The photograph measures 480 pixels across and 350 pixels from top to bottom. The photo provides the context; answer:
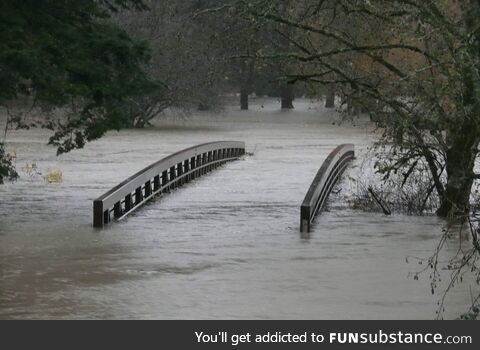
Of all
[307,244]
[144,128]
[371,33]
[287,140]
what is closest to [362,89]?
[371,33]

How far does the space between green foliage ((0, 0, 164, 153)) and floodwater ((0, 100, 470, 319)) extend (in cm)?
235

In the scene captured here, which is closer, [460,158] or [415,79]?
[415,79]

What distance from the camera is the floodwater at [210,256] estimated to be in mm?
14953

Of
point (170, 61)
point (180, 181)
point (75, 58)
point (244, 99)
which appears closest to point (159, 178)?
point (180, 181)

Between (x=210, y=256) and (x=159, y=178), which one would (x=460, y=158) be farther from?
(x=159, y=178)

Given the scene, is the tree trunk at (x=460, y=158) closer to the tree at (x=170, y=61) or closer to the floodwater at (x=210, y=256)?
the floodwater at (x=210, y=256)

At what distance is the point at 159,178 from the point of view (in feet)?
97.9

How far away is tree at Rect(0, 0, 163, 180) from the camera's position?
21.8 metres

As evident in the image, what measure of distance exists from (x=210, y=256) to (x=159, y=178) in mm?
10512

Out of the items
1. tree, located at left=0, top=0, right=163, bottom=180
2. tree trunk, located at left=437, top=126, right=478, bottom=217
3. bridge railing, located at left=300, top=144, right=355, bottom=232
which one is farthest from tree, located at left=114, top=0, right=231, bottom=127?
tree, located at left=0, top=0, right=163, bottom=180

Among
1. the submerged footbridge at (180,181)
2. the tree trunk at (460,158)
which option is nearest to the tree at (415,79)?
the tree trunk at (460,158)

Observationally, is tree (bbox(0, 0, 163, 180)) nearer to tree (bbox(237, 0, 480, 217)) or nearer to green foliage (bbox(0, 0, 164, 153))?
green foliage (bbox(0, 0, 164, 153))

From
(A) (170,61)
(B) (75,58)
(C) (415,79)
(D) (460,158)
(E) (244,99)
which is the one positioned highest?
(B) (75,58)

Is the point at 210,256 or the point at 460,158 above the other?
the point at 460,158
